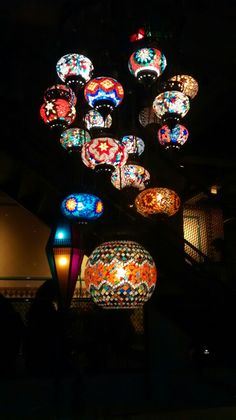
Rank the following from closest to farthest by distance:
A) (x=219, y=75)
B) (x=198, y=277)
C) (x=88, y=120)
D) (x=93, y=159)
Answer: (x=93, y=159) → (x=88, y=120) → (x=198, y=277) → (x=219, y=75)

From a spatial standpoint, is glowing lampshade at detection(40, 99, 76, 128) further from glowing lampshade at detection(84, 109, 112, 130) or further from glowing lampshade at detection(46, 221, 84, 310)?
glowing lampshade at detection(46, 221, 84, 310)

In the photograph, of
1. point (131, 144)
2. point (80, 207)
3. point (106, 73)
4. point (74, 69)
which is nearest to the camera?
point (80, 207)

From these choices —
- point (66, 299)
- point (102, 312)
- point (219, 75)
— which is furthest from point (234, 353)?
point (219, 75)

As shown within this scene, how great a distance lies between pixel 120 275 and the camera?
97.2 inches

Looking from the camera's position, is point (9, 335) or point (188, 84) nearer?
point (188, 84)

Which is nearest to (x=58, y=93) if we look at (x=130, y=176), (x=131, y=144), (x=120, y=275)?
(x=131, y=144)

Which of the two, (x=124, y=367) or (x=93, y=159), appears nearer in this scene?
(x=93, y=159)

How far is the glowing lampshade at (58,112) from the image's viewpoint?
13.3ft

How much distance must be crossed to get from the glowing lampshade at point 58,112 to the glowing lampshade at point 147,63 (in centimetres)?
82

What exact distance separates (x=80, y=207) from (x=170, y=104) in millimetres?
1474

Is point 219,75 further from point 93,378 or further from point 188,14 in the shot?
point 93,378

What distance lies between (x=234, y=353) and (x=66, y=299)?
2.88 metres

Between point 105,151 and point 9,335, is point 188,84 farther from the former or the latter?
point 9,335

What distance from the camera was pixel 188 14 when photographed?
5438 mm
